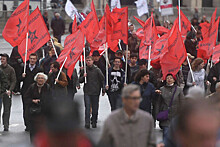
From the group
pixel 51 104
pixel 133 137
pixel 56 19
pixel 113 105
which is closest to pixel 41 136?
pixel 51 104

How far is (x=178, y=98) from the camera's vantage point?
8.24 m

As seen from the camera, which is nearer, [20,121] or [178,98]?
[178,98]

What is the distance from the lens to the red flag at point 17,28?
11531mm

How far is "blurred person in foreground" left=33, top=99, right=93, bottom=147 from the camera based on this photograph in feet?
7.16

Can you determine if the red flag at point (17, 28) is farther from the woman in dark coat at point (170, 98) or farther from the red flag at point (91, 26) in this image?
the woman in dark coat at point (170, 98)

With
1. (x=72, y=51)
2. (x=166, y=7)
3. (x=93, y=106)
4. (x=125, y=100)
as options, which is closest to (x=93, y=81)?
(x=93, y=106)

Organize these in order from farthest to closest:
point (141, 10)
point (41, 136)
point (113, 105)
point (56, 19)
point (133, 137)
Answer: point (141, 10) < point (56, 19) < point (113, 105) < point (133, 137) < point (41, 136)

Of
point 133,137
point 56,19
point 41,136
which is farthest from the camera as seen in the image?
point 56,19

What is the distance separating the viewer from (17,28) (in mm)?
11656

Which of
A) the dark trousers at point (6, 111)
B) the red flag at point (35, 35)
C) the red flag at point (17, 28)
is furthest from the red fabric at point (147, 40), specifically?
the dark trousers at point (6, 111)

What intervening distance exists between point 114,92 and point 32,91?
6.49 feet

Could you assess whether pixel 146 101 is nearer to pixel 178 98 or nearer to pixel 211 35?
pixel 178 98

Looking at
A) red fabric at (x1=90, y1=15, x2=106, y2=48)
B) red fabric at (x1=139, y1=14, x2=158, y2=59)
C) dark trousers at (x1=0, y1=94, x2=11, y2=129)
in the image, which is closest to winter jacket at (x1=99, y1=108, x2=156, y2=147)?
dark trousers at (x1=0, y1=94, x2=11, y2=129)

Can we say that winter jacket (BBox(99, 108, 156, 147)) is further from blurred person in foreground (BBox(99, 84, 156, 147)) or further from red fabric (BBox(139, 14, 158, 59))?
red fabric (BBox(139, 14, 158, 59))
